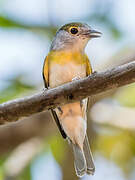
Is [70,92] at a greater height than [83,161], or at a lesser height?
greater

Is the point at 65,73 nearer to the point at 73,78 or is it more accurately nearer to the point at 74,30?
the point at 73,78

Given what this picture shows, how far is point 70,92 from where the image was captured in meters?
2.67

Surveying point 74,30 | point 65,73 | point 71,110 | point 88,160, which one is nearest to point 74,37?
point 74,30

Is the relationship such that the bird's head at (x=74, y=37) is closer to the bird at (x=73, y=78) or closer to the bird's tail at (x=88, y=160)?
the bird at (x=73, y=78)

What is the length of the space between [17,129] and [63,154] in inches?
42.6

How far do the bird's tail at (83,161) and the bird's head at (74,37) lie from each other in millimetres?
1017

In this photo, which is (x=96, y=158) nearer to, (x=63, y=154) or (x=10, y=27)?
(x=63, y=154)

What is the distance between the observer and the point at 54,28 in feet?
19.5

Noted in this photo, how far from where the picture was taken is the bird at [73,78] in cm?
382

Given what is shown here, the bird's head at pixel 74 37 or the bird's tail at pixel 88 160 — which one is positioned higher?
the bird's head at pixel 74 37

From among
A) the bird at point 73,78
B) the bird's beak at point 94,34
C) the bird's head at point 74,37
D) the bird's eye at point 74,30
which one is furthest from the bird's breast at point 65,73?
the bird's eye at point 74,30

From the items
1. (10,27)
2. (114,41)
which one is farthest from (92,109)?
(10,27)

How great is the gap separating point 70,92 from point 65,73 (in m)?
1.14

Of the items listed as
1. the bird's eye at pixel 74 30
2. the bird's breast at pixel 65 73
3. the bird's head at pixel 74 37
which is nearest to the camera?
the bird's breast at pixel 65 73
